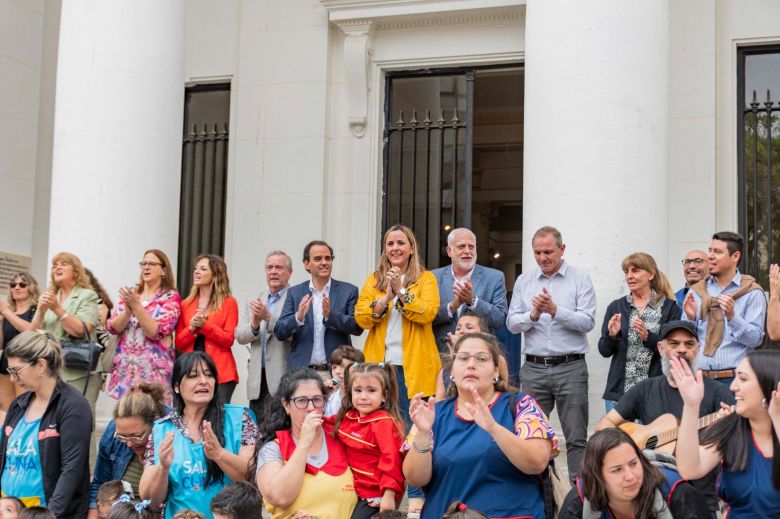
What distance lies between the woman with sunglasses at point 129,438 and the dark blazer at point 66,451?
159mm

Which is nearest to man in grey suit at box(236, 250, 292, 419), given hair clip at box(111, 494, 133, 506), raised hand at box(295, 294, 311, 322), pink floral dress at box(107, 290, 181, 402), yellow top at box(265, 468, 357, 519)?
raised hand at box(295, 294, 311, 322)

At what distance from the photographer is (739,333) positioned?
24.5 ft

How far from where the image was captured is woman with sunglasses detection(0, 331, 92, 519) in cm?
680

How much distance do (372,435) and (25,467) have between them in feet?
7.69

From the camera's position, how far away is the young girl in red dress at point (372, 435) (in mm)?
6199

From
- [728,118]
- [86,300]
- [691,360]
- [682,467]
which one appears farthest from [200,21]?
[682,467]

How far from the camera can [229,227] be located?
40.2ft

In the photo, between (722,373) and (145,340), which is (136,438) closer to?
(145,340)

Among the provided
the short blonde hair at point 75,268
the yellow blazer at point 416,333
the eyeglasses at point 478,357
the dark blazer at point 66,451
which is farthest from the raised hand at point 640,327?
the short blonde hair at point 75,268

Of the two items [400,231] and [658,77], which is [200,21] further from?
[658,77]

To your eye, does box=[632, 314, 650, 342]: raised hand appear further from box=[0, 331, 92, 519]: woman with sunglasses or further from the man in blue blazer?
box=[0, 331, 92, 519]: woman with sunglasses

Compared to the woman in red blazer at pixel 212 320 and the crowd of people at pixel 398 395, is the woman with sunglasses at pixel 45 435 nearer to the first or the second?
the crowd of people at pixel 398 395

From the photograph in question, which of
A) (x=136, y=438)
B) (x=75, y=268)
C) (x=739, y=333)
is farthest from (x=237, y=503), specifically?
(x=75, y=268)

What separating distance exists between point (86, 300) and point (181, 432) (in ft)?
8.66
